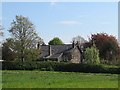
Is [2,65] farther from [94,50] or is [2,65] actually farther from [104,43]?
[104,43]

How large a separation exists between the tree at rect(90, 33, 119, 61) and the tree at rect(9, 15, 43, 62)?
2071 centimetres

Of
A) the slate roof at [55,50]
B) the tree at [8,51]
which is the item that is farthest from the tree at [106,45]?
the tree at [8,51]

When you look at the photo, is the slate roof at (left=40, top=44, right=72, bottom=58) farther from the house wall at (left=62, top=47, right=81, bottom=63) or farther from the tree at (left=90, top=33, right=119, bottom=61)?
the tree at (left=90, top=33, right=119, bottom=61)

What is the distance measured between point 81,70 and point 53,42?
65.7 meters

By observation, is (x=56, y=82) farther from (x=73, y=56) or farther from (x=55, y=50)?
(x=55, y=50)

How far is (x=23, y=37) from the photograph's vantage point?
83188 mm

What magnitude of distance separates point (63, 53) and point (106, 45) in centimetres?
2323

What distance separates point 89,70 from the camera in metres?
70.9

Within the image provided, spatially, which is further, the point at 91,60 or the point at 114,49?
the point at 114,49

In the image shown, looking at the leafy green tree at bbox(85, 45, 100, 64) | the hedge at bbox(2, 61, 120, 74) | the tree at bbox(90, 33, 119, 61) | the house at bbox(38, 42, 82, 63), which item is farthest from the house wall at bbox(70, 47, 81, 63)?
the hedge at bbox(2, 61, 120, 74)

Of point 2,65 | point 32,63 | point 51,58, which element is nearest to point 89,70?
point 32,63

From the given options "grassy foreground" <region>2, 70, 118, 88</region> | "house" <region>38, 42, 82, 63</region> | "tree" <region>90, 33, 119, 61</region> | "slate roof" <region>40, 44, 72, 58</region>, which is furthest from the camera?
"slate roof" <region>40, 44, 72, 58</region>

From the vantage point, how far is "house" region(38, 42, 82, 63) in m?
111

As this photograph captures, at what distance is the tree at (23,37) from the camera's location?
81938 millimetres
